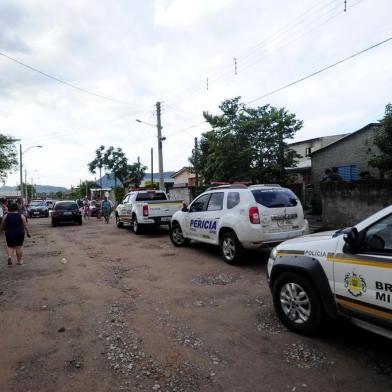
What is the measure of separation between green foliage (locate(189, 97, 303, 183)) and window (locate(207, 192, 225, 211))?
943 centimetres

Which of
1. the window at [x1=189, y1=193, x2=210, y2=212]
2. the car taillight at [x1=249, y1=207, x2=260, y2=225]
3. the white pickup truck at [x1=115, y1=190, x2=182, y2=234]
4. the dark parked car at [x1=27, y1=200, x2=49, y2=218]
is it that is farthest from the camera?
the dark parked car at [x1=27, y1=200, x2=49, y2=218]

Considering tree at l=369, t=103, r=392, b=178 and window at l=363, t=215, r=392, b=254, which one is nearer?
window at l=363, t=215, r=392, b=254

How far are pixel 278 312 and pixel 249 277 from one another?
243 cm

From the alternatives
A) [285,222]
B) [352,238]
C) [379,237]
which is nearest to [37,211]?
[285,222]

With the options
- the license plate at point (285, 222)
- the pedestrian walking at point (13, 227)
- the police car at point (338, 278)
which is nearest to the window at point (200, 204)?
the license plate at point (285, 222)

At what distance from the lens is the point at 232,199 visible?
793cm

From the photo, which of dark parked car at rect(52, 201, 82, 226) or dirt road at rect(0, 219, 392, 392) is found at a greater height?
dark parked car at rect(52, 201, 82, 226)

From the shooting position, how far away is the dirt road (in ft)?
10.5

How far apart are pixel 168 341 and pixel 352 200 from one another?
8645 mm

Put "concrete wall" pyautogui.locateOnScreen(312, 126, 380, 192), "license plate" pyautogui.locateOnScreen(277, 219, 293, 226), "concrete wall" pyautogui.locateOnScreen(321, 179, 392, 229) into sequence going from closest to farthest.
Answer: "license plate" pyautogui.locateOnScreen(277, 219, 293, 226), "concrete wall" pyautogui.locateOnScreen(321, 179, 392, 229), "concrete wall" pyautogui.locateOnScreen(312, 126, 380, 192)

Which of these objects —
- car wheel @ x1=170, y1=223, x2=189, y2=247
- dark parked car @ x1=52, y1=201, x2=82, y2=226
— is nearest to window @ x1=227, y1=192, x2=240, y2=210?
car wheel @ x1=170, y1=223, x2=189, y2=247

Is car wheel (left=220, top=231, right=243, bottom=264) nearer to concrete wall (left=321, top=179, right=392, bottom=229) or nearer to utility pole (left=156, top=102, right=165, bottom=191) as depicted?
concrete wall (left=321, top=179, right=392, bottom=229)

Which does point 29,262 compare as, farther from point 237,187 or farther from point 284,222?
point 284,222

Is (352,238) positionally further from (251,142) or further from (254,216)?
(251,142)
